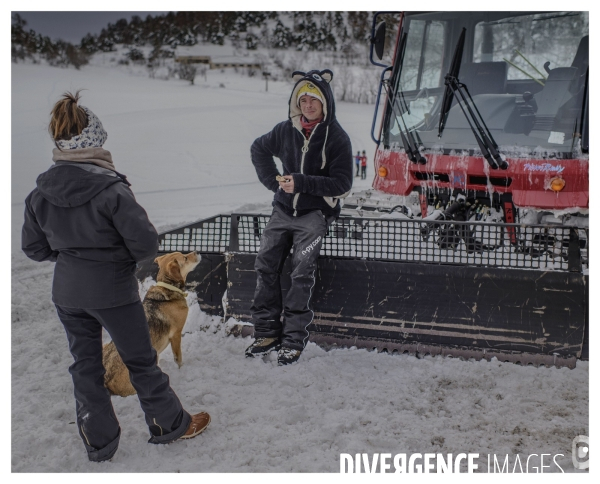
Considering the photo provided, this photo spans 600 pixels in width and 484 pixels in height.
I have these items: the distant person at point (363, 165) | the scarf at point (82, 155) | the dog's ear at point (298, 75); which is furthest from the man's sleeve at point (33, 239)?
the distant person at point (363, 165)

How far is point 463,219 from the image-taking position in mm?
4438

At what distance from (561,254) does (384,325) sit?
41.9 inches

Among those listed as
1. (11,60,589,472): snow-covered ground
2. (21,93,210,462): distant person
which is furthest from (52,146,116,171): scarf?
(11,60,589,472): snow-covered ground

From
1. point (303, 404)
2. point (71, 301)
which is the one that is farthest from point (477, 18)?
point (71, 301)

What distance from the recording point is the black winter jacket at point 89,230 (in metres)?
2.18

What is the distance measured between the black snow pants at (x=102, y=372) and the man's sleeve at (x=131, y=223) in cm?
27

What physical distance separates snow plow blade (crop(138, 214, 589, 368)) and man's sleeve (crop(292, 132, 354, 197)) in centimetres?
30

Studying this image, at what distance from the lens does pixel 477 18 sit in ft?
15.9

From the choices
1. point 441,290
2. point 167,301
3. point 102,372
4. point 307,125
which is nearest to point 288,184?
→ point 307,125

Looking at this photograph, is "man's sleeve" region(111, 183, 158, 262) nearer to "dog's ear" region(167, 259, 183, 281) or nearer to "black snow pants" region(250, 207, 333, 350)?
"dog's ear" region(167, 259, 183, 281)

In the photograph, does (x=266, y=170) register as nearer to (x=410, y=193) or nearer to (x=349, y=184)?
(x=349, y=184)

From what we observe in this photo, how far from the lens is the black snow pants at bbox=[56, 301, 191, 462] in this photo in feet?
7.64

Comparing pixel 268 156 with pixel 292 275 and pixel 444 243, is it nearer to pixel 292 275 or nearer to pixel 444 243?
pixel 292 275

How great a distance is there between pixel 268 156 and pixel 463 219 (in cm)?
176
